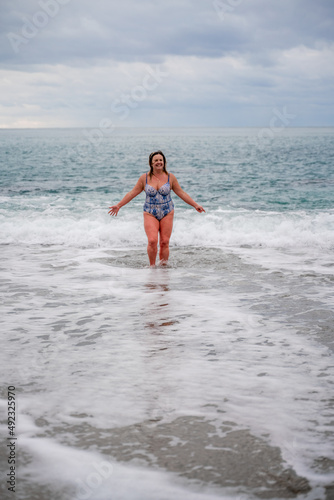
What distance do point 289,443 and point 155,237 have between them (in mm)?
5160

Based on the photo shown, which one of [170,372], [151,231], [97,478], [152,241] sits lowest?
[97,478]

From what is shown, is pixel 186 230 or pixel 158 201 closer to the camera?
pixel 158 201

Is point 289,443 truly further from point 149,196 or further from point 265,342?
point 149,196

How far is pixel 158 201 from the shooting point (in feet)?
25.7

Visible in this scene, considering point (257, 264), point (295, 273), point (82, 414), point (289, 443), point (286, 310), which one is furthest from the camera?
point (257, 264)

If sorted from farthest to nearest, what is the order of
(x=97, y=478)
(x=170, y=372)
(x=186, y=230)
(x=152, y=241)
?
(x=186, y=230) → (x=152, y=241) → (x=170, y=372) → (x=97, y=478)

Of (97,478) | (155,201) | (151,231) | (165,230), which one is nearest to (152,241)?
(151,231)

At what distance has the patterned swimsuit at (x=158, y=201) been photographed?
25.4ft

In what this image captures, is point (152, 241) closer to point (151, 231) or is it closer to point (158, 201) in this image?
point (151, 231)

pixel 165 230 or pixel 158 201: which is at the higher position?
pixel 158 201

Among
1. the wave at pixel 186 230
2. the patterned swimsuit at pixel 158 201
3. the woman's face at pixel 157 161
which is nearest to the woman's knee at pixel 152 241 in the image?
the patterned swimsuit at pixel 158 201

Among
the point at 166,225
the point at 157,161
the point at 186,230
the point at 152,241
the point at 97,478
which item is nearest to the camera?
the point at 97,478

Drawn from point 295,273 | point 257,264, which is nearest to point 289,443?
point 295,273

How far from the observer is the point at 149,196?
308 inches
